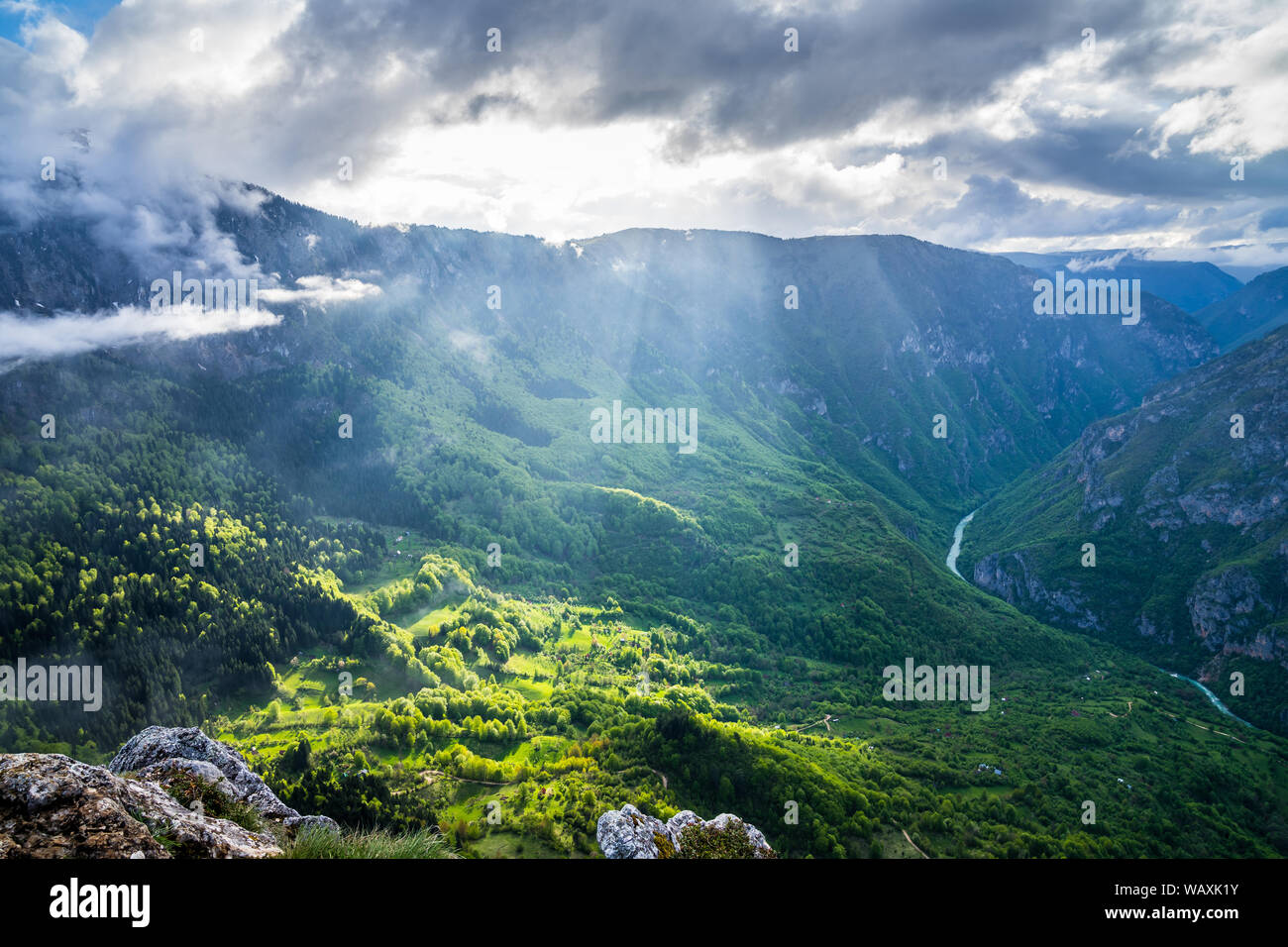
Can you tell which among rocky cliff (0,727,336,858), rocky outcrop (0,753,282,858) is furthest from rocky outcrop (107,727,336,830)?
rocky outcrop (0,753,282,858)

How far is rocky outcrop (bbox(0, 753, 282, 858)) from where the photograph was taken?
11.0 m

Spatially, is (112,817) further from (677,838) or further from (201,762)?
(677,838)

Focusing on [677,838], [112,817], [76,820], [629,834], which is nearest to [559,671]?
[677,838]

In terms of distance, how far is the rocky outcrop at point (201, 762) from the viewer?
25.3 m

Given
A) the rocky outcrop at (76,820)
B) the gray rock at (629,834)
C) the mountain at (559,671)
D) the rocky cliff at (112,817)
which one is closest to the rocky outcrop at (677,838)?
the gray rock at (629,834)

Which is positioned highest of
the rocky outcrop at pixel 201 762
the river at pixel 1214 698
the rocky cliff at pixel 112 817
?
the rocky cliff at pixel 112 817

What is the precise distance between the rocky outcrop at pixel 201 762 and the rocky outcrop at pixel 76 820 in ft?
38.7

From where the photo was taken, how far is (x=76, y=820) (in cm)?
1158

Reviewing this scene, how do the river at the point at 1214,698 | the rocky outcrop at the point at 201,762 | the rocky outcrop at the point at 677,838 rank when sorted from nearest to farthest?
the rocky outcrop at the point at 201,762 → the rocky outcrop at the point at 677,838 → the river at the point at 1214,698

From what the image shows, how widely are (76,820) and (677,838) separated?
128 feet

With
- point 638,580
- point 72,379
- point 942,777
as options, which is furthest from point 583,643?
point 72,379

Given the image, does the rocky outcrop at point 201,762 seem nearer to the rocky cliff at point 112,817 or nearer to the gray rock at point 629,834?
the rocky cliff at point 112,817

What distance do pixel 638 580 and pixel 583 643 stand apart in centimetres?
4076
